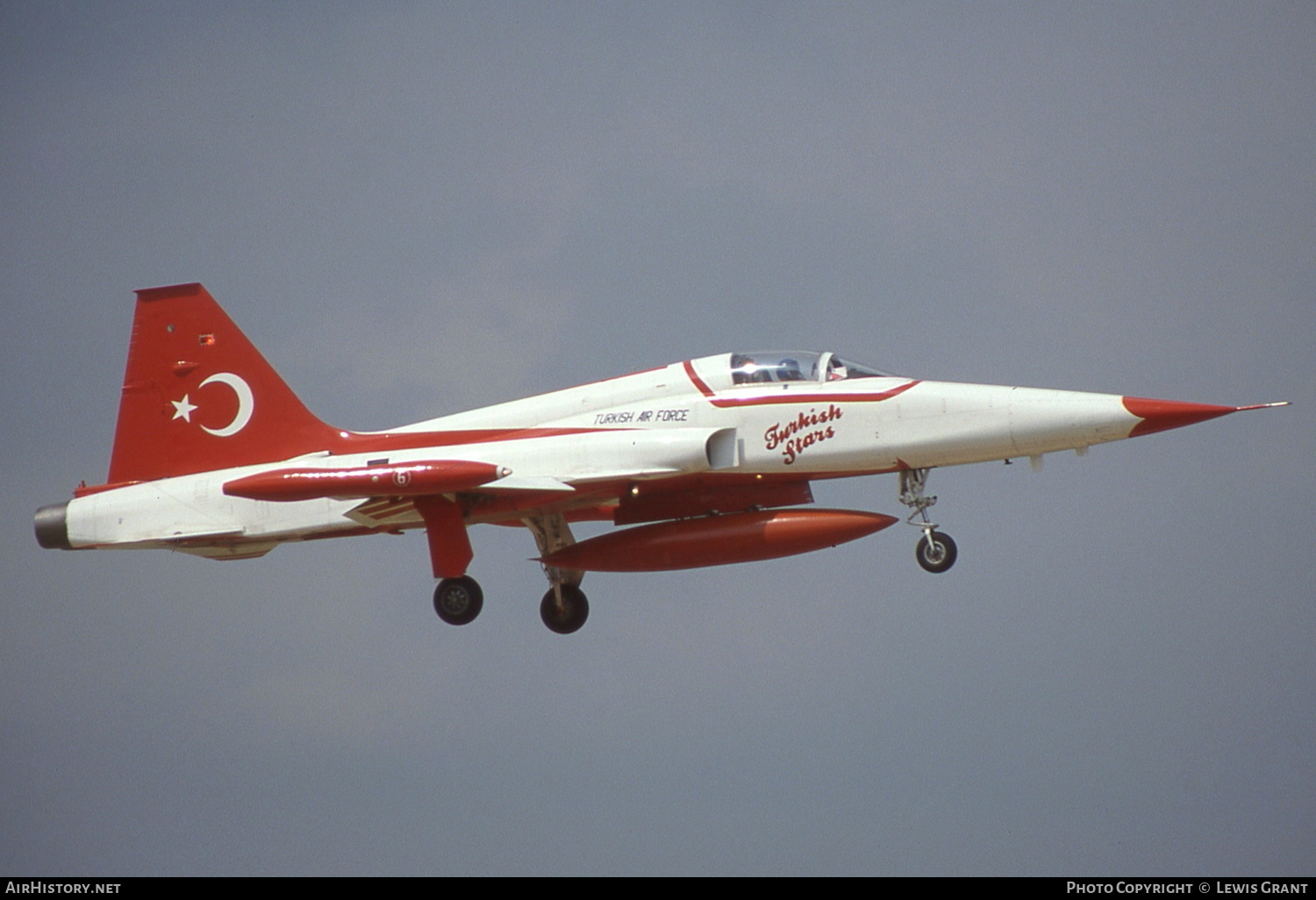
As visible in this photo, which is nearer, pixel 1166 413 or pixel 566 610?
pixel 1166 413

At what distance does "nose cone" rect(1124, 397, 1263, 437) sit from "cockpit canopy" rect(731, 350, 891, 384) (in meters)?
2.90

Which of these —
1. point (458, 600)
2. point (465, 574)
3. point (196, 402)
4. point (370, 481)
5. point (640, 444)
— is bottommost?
point (458, 600)

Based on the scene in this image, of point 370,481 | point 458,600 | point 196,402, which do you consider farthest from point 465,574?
point 196,402

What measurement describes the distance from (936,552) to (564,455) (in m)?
4.53

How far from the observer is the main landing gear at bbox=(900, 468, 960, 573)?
18797mm

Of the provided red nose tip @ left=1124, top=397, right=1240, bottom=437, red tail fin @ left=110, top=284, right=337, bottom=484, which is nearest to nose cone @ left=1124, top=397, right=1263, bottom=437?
red nose tip @ left=1124, top=397, right=1240, bottom=437

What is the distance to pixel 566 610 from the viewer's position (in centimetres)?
2139

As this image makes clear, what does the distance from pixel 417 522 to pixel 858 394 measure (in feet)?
19.4

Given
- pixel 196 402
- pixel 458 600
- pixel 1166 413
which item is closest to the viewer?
pixel 1166 413

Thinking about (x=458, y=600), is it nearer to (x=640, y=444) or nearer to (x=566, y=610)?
(x=566, y=610)

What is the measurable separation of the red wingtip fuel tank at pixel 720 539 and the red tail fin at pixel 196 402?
4.06 meters

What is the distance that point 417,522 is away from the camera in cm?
2089
